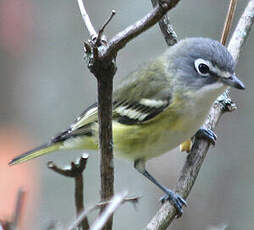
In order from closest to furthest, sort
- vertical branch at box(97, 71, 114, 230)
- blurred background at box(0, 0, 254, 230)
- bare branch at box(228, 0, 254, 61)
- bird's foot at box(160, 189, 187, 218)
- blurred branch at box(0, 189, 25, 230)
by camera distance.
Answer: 1. blurred branch at box(0, 189, 25, 230)
2. vertical branch at box(97, 71, 114, 230)
3. bird's foot at box(160, 189, 187, 218)
4. bare branch at box(228, 0, 254, 61)
5. blurred background at box(0, 0, 254, 230)

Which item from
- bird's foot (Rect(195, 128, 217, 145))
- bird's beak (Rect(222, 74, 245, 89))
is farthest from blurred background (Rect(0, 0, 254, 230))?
bird's beak (Rect(222, 74, 245, 89))

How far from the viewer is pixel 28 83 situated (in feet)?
18.0

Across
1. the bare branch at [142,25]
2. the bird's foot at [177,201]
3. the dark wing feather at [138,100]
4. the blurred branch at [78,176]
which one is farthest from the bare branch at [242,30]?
the blurred branch at [78,176]

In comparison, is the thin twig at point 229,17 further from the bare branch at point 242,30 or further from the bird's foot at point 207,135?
the bird's foot at point 207,135

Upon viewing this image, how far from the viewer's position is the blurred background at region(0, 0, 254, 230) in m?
4.57

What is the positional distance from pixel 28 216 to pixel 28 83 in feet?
5.03

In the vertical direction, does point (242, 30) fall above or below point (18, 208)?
above

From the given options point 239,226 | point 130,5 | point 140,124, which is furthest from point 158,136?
point 130,5

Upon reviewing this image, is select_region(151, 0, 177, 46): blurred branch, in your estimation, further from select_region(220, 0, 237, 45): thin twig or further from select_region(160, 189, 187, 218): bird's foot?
select_region(160, 189, 187, 218): bird's foot

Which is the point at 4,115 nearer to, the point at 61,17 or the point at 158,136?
the point at 61,17

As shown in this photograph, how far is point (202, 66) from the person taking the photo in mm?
2729

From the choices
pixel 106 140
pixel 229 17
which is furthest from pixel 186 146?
pixel 106 140

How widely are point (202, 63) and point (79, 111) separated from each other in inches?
101

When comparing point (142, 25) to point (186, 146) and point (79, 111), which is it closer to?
point (186, 146)
